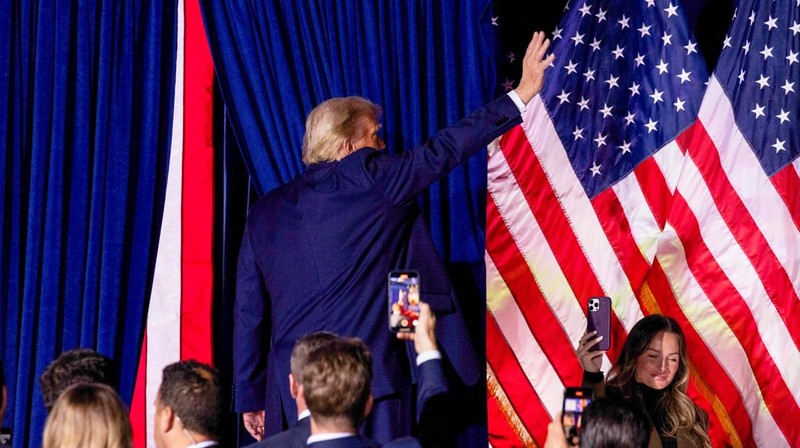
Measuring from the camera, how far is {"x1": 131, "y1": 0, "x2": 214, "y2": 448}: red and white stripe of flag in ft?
19.3

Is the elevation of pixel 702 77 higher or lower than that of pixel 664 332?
higher

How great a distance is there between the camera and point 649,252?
6.21 metres

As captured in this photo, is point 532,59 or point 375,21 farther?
point 375,21

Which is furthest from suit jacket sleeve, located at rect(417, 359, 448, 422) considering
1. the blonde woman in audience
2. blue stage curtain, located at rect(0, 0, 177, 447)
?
blue stage curtain, located at rect(0, 0, 177, 447)

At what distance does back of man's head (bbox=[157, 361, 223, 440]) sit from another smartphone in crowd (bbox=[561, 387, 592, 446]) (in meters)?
1.10

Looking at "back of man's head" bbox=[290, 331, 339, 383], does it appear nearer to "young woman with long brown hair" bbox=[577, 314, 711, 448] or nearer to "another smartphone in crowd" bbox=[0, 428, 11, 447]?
"another smartphone in crowd" bbox=[0, 428, 11, 447]

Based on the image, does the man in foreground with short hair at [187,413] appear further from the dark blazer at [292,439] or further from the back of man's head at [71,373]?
the back of man's head at [71,373]

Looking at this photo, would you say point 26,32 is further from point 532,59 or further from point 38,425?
point 532,59

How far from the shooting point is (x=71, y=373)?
4402 millimetres

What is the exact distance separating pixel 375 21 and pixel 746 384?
267cm

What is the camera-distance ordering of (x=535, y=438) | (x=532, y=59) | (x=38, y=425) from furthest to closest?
(x=535, y=438) → (x=38, y=425) → (x=532, y=59)

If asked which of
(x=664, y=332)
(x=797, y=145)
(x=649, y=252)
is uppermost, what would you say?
(x=797, y=145)

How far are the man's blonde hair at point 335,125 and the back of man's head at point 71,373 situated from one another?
1.25 m

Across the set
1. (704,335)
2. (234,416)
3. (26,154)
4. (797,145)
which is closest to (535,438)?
(704,335)
